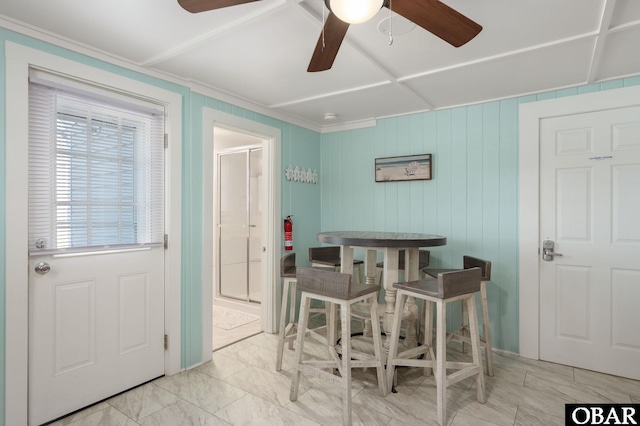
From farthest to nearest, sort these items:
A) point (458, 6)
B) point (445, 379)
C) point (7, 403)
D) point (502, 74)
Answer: point (502, 74), point (445, 379), point (7, 403), point (458, 6)

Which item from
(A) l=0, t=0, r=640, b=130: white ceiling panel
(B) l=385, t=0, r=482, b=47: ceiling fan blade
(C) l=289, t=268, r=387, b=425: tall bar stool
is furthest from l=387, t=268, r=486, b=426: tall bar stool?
(A) l=0, t=0, r=640, b=130: white ceiling panel

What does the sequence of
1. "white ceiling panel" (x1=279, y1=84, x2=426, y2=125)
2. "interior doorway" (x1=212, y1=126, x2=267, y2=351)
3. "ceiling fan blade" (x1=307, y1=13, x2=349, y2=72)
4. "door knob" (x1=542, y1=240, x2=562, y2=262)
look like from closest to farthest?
1. "ceiling fan blade" (x1=307, y1=13, x2=349, y2=72)
2. "door knob" (x1=542, y1=240, x2=562, y2=262)
3. "white ceiling panel" (x1=279, y1=84, x2=426, y2=125)
4. "interior doorway" (x1=212, y1=126, x2=267, y2=351)

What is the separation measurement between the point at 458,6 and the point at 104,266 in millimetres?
2557

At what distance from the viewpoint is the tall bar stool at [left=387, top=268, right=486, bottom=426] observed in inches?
80.0

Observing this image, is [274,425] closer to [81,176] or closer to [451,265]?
[81,176]

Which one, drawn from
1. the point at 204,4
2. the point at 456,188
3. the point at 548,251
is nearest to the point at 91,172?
the point at 204,4

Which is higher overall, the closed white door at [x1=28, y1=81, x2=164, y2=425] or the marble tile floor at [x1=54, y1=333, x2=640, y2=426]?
the closed white door at [x1=28, y1=81, x2=164, y2=425]

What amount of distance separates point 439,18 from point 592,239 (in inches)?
93.0

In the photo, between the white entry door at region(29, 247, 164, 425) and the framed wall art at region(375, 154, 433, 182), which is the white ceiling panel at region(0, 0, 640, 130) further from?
the white entry door at region(29, 247, 164, 425)

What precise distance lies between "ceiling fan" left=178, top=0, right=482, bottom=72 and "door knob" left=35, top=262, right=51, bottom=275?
169 centimetres

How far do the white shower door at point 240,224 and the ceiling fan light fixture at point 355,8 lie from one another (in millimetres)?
3183

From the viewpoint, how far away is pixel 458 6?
1.71 m

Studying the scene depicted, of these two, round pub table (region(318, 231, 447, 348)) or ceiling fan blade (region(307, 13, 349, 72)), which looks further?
round pub table (region(318, 231, 447, 348))

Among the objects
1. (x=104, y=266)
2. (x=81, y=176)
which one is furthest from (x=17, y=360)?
(x=81, y=176)
